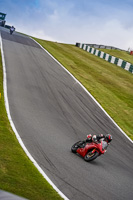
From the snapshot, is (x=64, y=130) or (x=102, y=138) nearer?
(x=102, y=138)

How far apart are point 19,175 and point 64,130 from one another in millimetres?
6140

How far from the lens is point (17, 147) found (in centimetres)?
1073

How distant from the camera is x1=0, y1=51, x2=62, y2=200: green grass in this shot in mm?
7692

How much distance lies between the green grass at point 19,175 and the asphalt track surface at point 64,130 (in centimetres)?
53

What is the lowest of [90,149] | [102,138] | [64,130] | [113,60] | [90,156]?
[64,130]

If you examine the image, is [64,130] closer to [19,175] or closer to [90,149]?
[90,149]

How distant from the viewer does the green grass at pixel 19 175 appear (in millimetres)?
7692

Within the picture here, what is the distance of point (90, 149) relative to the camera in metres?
11.8

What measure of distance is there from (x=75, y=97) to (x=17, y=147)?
10673 millimetres

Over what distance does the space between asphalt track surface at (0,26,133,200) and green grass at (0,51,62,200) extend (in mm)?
533

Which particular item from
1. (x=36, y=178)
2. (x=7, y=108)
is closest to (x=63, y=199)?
(x=36, y=178)

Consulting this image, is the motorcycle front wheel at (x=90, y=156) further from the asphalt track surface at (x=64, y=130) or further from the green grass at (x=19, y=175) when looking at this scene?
the green grass at (x=19, y=175)

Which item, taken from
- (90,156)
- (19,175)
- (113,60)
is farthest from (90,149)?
(113,60)

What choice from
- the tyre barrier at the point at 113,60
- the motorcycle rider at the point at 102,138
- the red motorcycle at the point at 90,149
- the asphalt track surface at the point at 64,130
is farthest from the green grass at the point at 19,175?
the tyre barrier at the point at 113,60
